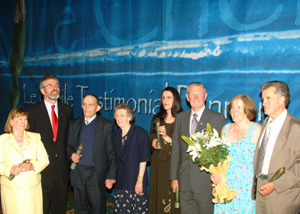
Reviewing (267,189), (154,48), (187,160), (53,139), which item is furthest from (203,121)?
(154,48)

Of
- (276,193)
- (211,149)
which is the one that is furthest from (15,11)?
(276,193)

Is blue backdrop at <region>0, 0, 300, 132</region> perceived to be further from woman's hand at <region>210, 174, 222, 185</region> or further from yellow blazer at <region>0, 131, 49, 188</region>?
yellow blazer at <region>0, 131, 49, 188</region>

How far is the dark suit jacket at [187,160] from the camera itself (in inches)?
145

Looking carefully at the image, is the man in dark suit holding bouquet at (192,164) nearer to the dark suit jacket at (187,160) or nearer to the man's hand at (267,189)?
the dark suit jacket at (187,160)

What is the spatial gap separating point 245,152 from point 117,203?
167 cm

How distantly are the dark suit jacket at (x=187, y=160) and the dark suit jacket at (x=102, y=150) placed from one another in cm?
81

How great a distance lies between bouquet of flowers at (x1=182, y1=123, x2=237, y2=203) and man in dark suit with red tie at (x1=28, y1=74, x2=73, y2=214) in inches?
73.2

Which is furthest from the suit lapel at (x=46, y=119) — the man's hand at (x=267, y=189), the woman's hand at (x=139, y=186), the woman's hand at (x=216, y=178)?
the man's hand at (x=267, y=189)

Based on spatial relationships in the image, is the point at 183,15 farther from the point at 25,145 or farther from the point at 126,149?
the point at 25,145

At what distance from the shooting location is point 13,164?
12.6 feet

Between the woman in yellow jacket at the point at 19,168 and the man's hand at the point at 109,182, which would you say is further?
the man's hand at the point at 109,182

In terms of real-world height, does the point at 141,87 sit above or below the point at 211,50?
below

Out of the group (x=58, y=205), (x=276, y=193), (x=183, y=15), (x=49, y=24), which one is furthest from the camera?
(x=49, y=24)

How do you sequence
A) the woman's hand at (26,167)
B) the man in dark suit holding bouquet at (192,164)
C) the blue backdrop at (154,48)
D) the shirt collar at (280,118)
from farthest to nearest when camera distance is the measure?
the blue backdrop at (154,48)
the woman's hand at (26,167)
the man in dark suit holding bouquet at (192,164)
the shirt collar at (280,118)
